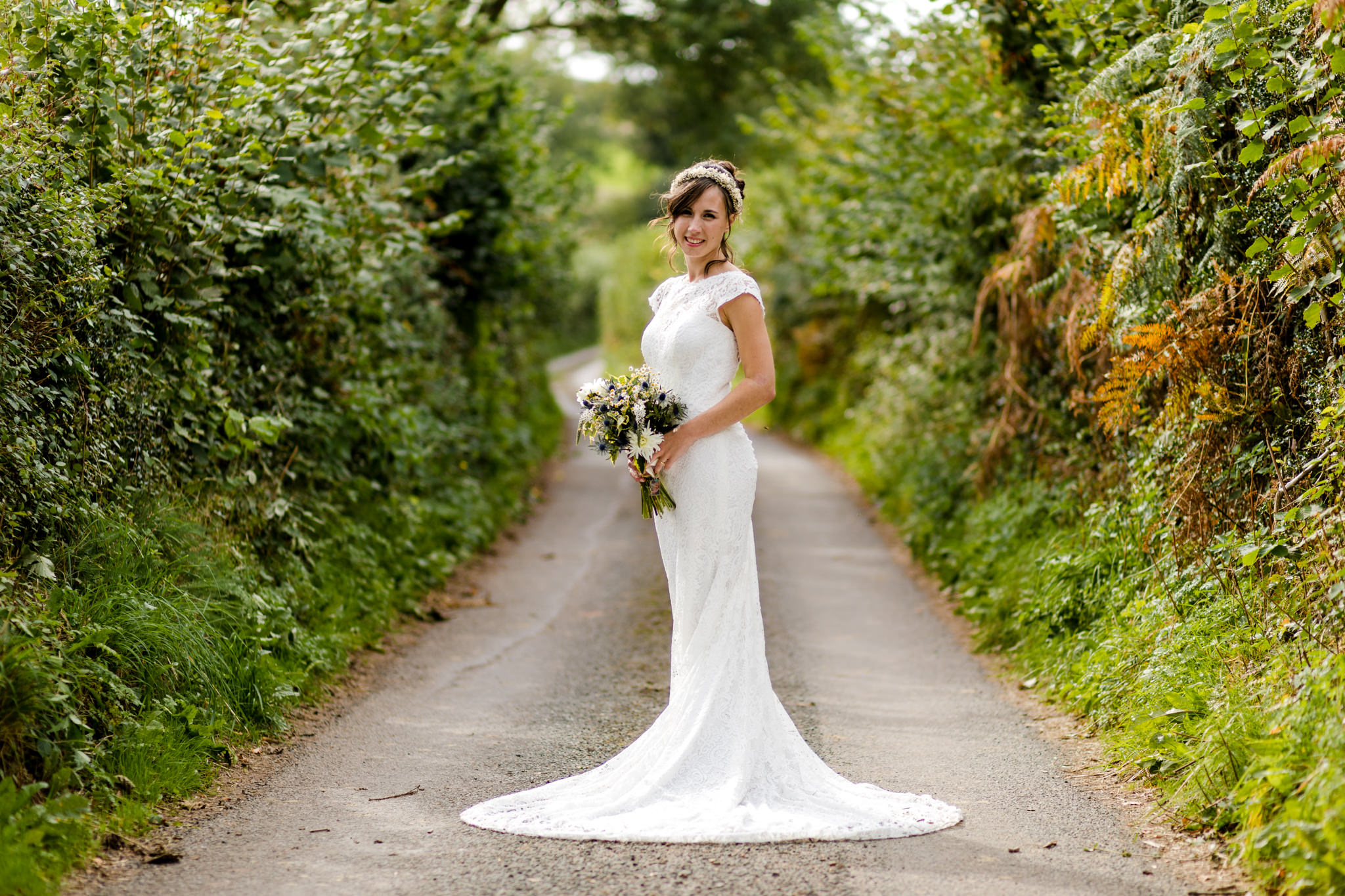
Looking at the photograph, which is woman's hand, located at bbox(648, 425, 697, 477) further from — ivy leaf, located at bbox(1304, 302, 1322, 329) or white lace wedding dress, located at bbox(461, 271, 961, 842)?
ivy leaf, located at bbox(1304, 302, 1322, 329)

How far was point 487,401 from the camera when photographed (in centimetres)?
1355

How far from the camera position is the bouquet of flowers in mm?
4773

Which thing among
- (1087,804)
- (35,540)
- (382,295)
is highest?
(382,295)

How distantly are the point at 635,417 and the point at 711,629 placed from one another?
0.94 metres

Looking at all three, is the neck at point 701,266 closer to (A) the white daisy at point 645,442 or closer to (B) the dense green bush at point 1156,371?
(A) the white daisy at point 645,442

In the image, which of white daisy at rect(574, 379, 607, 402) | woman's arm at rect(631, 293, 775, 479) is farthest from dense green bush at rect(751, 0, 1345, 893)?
white daisy at rect(574, 379, 607, 402)

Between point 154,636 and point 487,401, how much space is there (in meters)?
8.63

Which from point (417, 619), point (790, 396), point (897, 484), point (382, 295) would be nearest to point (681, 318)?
point (417, 619)

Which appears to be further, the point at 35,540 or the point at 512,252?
the point at 512,252

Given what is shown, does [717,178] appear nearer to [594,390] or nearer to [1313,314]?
[594,390]

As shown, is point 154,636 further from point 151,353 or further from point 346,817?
point 151,353

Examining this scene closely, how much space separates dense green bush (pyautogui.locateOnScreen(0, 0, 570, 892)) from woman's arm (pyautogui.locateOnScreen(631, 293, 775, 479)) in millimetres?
2437

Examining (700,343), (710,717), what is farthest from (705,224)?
(710,717)

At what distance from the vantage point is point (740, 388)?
4.65 metres
